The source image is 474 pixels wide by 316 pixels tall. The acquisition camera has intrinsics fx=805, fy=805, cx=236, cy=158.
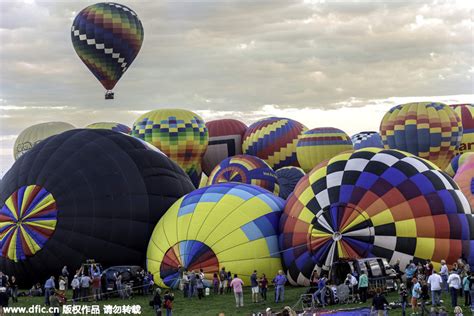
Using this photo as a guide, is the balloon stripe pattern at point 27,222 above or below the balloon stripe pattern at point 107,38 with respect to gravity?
below

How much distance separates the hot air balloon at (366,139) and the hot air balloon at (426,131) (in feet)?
53.3

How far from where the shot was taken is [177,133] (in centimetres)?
4325

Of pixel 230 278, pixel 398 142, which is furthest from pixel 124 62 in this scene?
pixel 230 278

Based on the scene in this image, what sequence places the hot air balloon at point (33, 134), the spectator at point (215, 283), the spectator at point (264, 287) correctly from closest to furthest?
the spectator at point (264, 287), the spectator at point (215, 283), the hot air balloon at point (33, 134)

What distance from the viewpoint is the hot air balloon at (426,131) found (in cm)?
4119

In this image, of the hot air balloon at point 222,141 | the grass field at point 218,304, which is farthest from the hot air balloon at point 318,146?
the grass field at point 218,304

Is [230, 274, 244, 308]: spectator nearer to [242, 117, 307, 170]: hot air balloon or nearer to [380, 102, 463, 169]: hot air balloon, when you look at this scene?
[380, 102, 463, 169]: hot air balloon

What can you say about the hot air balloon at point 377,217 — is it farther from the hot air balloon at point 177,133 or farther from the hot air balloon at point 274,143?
the hot air balloon at point 274,143

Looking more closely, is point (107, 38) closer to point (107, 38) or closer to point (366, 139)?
point (107, 38)

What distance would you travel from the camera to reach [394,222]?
18.8 metres

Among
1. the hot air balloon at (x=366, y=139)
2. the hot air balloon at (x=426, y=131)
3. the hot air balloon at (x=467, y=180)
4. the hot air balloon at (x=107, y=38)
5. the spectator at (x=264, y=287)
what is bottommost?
the spectator at (x=264, y=287)

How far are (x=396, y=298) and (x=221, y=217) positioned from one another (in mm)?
5382

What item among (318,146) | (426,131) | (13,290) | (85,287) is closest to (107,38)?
(318,146)

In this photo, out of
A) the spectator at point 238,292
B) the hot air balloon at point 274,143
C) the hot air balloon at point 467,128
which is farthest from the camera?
the hot air balloon at point 274,143
